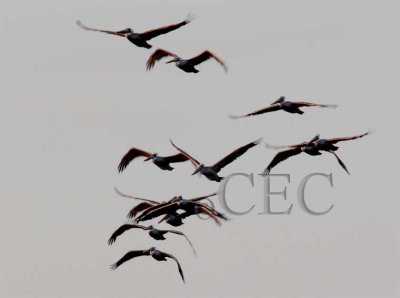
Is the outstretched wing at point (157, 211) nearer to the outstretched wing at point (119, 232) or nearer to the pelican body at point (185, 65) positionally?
the outstretched wing at point (119, 232)

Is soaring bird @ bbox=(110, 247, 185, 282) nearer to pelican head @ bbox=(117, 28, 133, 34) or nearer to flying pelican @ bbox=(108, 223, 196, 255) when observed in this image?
flying pelican @ bbox=(108, 223, 196, 255)

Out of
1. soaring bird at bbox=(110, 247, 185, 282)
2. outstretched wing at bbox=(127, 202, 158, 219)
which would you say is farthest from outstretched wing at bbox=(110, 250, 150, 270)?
outstretched wing at bbox=(127, 202, 158, 219)

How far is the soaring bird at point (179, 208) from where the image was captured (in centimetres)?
5500

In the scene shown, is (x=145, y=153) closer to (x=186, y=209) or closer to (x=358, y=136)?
(x=186, y=209)

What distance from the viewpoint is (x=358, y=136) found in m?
51.8

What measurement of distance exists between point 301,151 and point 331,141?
2107mm

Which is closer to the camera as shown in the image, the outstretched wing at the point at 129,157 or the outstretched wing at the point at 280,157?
the outstretched wing at the point at 280,157

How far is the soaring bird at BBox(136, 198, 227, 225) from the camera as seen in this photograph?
5500cm

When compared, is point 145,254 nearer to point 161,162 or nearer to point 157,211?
point 157,211

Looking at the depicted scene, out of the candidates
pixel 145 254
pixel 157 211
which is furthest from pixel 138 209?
pixel 157 211

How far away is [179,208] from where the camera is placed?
186 ft

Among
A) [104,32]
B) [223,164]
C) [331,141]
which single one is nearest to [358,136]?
[331,141]

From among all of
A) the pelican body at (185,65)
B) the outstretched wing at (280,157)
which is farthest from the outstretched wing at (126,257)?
the pelican body at (185,65)

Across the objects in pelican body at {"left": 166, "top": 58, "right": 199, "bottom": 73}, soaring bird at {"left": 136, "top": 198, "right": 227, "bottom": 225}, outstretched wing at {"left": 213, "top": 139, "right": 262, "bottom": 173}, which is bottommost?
soaring bird at {"left": 136, "top": 198, "right": 227, "bottom": 225}
